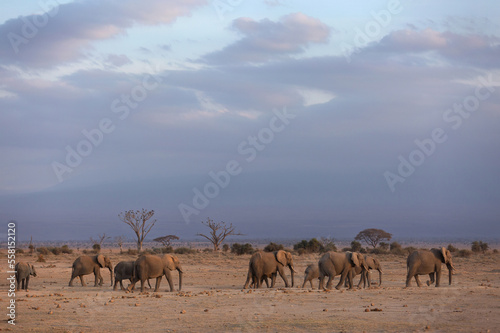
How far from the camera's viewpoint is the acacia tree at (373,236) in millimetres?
79550

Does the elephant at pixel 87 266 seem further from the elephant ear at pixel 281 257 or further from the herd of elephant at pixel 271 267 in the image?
the elephant ear at pixel 281 257

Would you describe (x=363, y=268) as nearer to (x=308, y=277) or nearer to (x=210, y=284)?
(x=308, y=277)

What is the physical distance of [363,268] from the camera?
961 inches

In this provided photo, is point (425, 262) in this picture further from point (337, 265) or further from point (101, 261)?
point (101, 261)

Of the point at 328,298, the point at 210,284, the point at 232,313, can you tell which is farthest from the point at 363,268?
the point at 232,313

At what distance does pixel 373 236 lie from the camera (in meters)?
80.4

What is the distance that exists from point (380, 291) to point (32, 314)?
38.7 ft

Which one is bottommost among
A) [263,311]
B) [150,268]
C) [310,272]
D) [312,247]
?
[263,311]

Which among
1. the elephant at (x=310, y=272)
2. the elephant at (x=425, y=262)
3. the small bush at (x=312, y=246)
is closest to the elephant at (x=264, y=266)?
the elephant at (x=310, y=272)

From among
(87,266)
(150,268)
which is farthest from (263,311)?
(87,266)

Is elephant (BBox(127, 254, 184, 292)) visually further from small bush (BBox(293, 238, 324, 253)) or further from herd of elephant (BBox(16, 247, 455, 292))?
small bush (BBox(293, 238, 324, 253))

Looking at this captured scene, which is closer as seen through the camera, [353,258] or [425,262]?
[353,258]

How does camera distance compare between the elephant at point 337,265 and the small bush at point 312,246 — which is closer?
the elephant at point 337,265

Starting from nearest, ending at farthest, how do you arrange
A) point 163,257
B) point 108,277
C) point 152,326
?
point 152,326 < point 163,257 < point 108,277
